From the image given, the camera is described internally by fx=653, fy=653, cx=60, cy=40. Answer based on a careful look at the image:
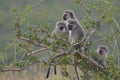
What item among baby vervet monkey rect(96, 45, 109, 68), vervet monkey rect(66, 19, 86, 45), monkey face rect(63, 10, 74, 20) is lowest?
baby vervet monkey rect(96, 45, 109, 68)

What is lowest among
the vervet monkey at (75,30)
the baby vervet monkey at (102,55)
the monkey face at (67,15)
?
the baby vervet monkey at (102,55)

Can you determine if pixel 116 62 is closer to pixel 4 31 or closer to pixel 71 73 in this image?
pixel 71 73

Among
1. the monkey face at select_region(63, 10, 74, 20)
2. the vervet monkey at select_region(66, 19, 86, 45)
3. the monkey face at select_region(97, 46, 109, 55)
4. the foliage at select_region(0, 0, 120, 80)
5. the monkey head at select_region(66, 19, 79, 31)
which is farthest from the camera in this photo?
the monkey face at select_region(63, 10, 74, 20)

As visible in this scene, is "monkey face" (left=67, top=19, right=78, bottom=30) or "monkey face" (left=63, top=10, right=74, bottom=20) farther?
"monkey face" (left=63, top=10, right=74, bottom=20)

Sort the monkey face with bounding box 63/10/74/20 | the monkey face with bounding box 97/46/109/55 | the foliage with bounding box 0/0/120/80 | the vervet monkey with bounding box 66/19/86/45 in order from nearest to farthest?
1. the foliage with bounding box 0/0/120/80
2. the vervet monkey with bounding box 66/19/86/45
3. the monkey face with bounding box 97/46/109/55
4. the monkey face with bounding box 63/10/74/20

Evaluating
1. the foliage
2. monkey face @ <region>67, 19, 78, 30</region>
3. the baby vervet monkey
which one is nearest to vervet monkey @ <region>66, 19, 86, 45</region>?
monkey face @ <region>67, 19, 78, 30</region>

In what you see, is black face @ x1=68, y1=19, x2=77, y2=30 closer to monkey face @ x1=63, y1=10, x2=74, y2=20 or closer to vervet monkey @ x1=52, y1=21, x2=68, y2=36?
vervet monkey @ x1=52, y1=21, x2=68, y2=36

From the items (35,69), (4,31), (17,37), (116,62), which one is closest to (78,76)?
(116,62)

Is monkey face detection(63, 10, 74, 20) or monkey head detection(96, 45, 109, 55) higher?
monkey face detection(63, 10, 74, 20)

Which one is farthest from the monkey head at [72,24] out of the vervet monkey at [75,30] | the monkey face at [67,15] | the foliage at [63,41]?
the foliage at [63,41]

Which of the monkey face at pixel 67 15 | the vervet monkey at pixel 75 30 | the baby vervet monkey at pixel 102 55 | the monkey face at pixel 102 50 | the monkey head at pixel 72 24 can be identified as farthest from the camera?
the monkey face at pixel 67 15

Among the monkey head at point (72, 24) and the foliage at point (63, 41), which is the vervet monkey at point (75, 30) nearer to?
the monkey head at point (72, 24)

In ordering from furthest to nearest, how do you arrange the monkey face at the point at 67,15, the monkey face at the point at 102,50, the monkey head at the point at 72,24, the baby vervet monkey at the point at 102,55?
the monkey face at the point at 67,15, the monkey face at the point at 102,50, the monkey head at the point at 72,24, the baby vervet monkey at the point at 102,55

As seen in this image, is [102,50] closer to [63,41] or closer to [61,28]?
[61,28]
